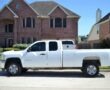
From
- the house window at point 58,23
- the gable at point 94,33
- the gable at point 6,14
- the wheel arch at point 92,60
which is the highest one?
the gable at point 6,14

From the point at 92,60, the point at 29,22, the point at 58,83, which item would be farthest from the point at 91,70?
the point at 29,22

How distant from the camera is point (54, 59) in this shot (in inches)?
717

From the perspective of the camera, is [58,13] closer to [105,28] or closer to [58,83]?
[105,28]

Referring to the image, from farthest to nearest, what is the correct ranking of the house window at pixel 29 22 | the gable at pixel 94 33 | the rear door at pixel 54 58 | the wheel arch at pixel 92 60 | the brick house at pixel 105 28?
the gable at pixel 94 33, the house window at pixel 29 22, the brick house at pixel 105 28, the rear door at pixel 54 58, the wheel arch at pixel 92 60

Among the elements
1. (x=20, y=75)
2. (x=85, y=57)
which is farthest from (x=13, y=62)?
(x=85, y=57)

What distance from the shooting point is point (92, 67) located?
1798 centimetres

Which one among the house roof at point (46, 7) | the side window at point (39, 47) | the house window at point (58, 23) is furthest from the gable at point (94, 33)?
the side window at point (39, 47)

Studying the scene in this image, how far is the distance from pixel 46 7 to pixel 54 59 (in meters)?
34.2

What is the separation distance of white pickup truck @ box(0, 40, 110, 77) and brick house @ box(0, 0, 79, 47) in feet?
101

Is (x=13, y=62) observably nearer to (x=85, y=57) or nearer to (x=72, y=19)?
(x=85, y=57)

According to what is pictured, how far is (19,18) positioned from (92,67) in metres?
32.7

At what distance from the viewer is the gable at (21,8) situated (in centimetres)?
4956

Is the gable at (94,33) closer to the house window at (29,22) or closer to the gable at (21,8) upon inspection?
the house window at (29,22)

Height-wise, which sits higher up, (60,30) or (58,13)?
(58,13)
